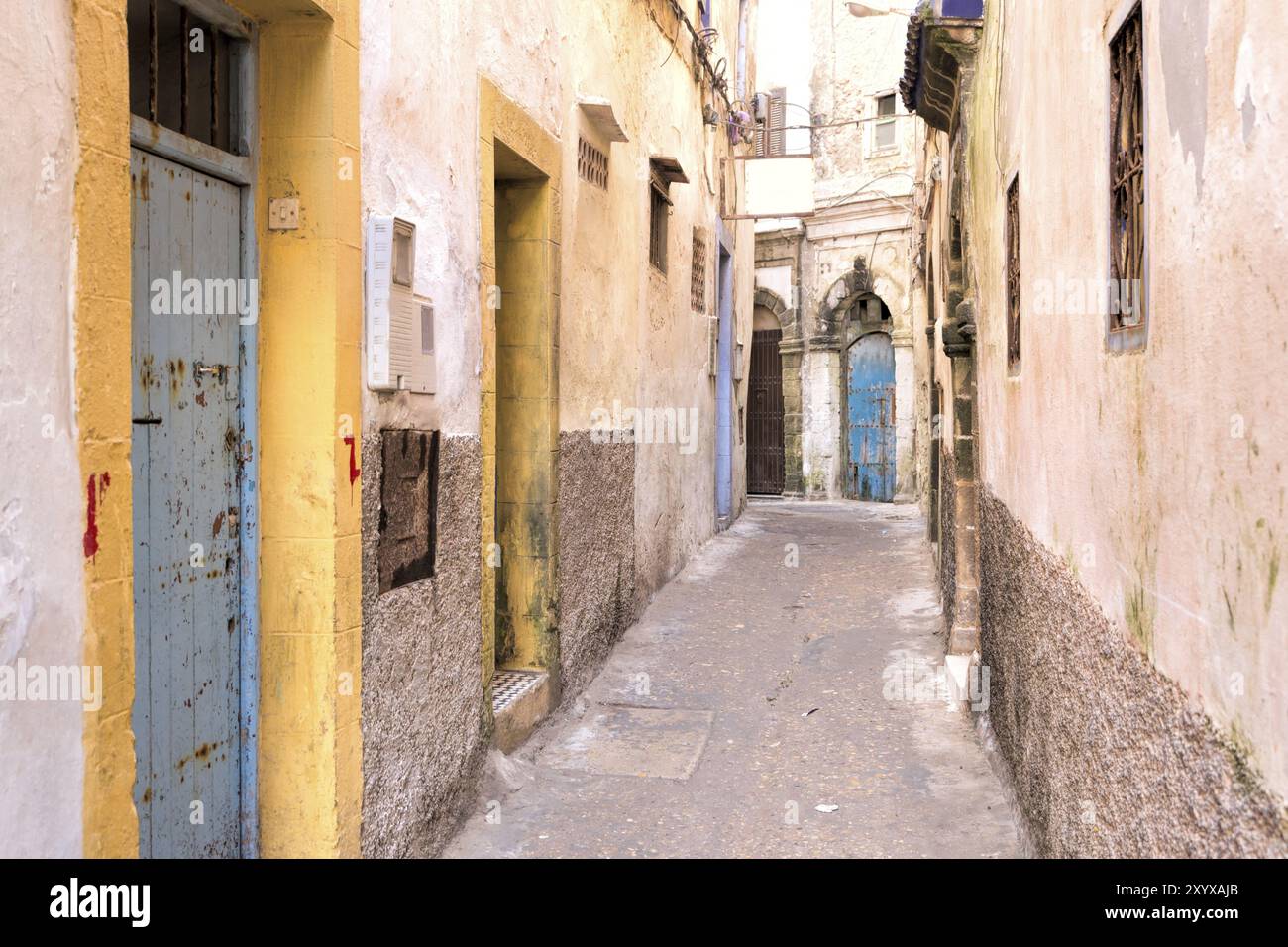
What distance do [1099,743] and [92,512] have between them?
2.43 meters

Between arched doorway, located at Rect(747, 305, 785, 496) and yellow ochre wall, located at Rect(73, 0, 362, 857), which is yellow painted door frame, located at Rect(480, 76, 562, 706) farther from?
arched doorway, located at Rect(747, 305, 785, 496)

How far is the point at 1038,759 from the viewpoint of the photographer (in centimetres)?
403

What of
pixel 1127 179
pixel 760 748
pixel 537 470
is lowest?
pixel 760 748

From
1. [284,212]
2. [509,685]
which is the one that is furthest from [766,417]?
[284,212]

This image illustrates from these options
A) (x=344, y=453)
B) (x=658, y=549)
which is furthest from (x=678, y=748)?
(x=658, y=549)

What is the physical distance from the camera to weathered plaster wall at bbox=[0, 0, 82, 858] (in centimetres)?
213

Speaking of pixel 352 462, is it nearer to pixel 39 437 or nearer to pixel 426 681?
pixel 426 681

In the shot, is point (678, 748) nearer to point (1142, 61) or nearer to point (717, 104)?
point (1142, 61)

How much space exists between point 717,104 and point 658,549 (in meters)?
5.70

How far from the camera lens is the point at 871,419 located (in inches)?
773

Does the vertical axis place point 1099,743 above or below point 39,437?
below

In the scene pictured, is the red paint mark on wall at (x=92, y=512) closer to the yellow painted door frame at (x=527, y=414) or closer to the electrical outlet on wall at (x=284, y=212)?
the electrical outlet on wall at (x=284, y=212)

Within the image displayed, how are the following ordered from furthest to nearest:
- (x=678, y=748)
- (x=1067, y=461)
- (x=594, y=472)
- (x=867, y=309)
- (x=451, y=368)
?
(x=867, y=309) < (x=594, y=472) < (x=678, y=748) < (x=451, y=368) < (x=1067, y=461)

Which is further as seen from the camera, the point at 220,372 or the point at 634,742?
the point at 634,742
